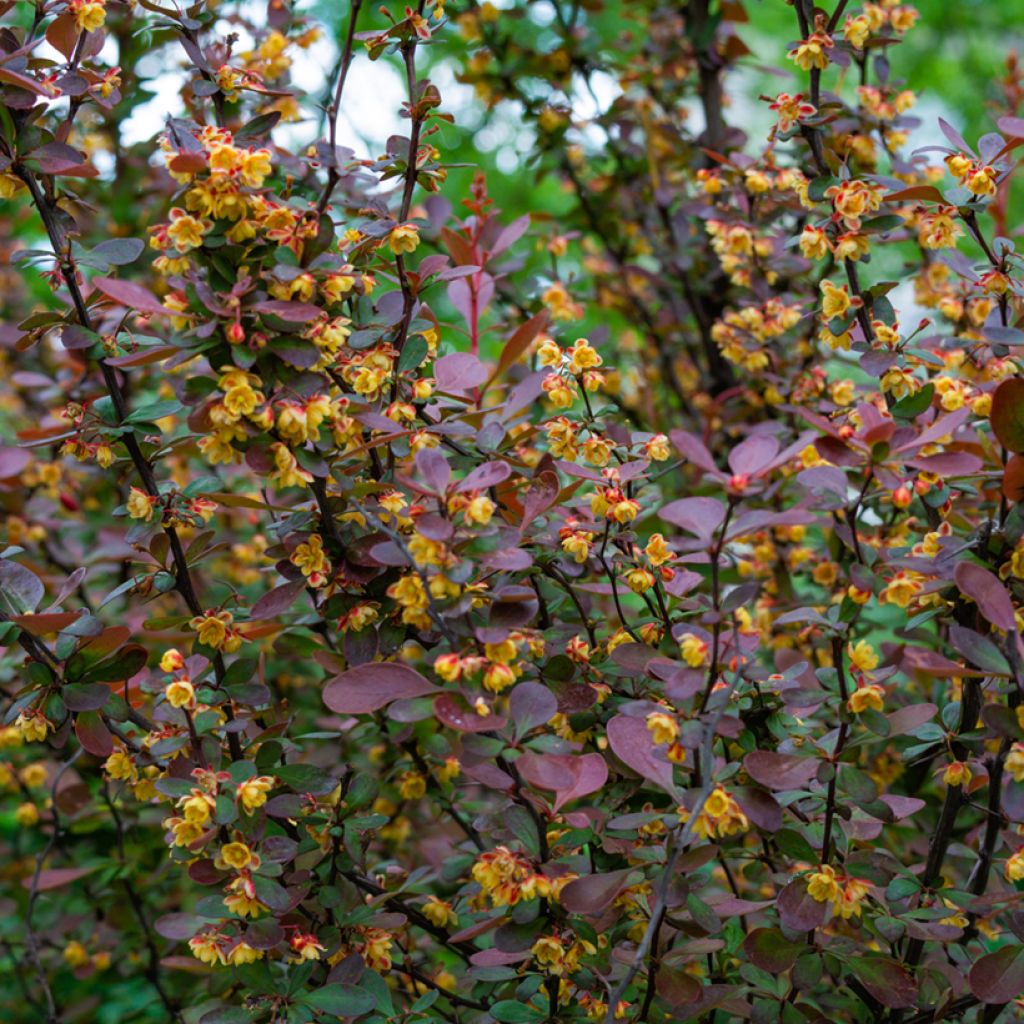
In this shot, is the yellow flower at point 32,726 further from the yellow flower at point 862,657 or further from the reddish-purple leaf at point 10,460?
the yellow flower at point 862,657

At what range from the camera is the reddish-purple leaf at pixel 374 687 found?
3.01 ft

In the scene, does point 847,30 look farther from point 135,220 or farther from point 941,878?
point 135,220

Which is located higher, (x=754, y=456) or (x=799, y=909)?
(x=754, y=456)

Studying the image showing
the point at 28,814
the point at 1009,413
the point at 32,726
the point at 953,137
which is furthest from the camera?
the point at 28,814

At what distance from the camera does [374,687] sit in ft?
3.04

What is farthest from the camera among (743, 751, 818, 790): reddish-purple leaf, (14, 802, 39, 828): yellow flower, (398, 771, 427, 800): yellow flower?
(14, 802, 39, 828): yellow flower

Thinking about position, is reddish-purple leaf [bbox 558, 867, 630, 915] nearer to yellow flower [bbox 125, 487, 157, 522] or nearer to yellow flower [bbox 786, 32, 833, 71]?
yellow flower [bbox 125, 487, 157, 522]

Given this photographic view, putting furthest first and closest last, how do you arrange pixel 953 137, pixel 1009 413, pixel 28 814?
pixel 28 814 → pixel 953 137 → pixel 1009 413

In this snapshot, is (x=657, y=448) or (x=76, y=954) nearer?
(x=657, y=448)

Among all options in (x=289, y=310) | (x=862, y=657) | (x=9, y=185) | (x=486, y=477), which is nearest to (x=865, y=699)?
(x=862, y=657)

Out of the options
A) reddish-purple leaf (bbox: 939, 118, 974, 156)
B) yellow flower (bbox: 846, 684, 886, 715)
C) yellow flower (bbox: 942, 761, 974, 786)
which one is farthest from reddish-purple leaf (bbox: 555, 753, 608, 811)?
reddish-purple leaf (bbox: 939, 118, 974, 156)

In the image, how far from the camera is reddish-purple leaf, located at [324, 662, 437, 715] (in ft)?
3.01

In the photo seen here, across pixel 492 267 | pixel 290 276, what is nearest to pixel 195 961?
pixel 290 276

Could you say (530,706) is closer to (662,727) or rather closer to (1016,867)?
(662,727)
